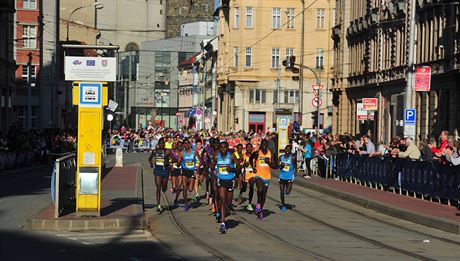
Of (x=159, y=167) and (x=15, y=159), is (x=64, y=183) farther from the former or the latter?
(x=15, y=159)

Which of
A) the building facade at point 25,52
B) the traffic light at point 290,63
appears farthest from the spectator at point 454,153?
the building facade at point 25,52

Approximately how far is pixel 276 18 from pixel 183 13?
58015 mm

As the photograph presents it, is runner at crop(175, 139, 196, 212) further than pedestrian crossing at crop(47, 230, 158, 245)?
Yes

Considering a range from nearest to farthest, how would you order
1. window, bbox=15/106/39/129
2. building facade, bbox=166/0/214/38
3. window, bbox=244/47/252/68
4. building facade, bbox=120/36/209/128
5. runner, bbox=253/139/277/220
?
1. runner, bbox=253/139/277/220
2. window, bbox=15/106/39/129
3. window, bbox=244/47/252/68
4. building facade, bbox=120/36/209/128
5. building facade, bbox=166/0/214/38

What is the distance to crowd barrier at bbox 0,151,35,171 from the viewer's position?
41.6 meters

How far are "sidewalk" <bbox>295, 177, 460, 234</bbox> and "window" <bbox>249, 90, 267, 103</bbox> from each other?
5220 centimetres

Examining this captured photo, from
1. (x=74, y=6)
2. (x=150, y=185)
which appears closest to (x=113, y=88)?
(x=74, y=6)

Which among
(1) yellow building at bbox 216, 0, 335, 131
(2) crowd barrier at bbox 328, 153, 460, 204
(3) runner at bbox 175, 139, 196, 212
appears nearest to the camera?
(3) runner at bbox 175, 139, 196, 212

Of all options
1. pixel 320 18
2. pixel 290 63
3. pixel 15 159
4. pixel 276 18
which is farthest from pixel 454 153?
pixel 320 18

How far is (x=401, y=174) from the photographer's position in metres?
27.9

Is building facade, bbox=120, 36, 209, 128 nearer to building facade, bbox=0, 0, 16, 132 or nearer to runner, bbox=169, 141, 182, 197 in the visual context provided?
building facade, bbox=0, 0, 16, 132

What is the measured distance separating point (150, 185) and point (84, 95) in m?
15.4

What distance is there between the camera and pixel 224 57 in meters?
91.4

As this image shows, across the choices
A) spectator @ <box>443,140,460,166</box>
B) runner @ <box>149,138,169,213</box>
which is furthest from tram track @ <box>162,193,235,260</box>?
spectator @ <box>443,140,460,166</box>
